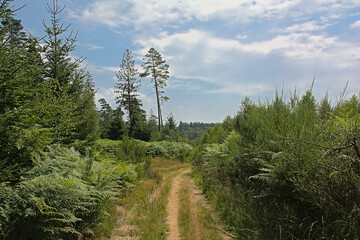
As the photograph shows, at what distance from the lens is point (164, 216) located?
662 cm

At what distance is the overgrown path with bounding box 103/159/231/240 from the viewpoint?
17.5ft

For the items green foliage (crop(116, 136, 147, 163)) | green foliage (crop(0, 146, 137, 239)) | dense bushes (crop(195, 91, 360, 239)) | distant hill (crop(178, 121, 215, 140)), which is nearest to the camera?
dense bushes (crop(195, 91, 360, 239))

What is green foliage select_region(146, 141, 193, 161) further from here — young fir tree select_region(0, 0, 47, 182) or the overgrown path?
young fir tree select_region(0, 0, 47, 182)

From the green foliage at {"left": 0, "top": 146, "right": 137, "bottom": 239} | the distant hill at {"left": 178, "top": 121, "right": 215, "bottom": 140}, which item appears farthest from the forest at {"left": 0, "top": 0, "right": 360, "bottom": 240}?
the distant hill at {"left": 178, "top": 121, "right": 215, "bottom": 140}

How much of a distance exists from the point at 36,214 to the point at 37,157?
47.7 inches

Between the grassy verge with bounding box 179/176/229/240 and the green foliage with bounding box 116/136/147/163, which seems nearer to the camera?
the grassy verge with bounding box 179/176/229/240

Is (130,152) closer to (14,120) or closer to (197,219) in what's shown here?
(197,219)

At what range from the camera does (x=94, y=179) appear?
588 centimetres

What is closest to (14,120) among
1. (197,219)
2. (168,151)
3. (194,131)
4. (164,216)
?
(164,216)

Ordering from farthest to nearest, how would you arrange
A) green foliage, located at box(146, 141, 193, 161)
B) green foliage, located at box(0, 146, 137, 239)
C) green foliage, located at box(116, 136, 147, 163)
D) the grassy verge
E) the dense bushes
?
green foliage, located at box(146, 141, 193, 161) → green foliage, located at box(116, 136, 147, 163) → the grassy verge → green foliage, located at box(0, 146, 137, 239) → the dense bushes

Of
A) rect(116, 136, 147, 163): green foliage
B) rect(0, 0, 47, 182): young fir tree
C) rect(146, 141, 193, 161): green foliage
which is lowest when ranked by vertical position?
rect(146, 141, 193, 161): green foliage

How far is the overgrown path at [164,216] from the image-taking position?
5328 mm

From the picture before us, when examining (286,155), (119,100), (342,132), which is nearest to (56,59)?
(286,155)

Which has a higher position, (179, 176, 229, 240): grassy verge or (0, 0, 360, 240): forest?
(0, 0, 360, 240): forest
